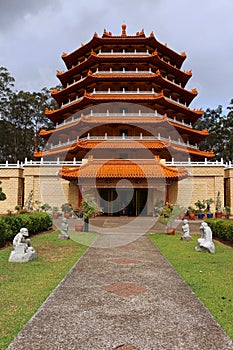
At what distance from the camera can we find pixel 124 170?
75.3 ft

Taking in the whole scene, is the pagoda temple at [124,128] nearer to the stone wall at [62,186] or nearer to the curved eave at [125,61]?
the curved eave at [125,61]

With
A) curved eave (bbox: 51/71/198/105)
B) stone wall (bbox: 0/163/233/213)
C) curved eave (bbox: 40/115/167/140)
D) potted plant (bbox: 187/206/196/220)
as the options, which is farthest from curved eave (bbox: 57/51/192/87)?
potted plant (bbox: 187/206/196/220)

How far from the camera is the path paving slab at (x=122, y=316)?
3615 mm

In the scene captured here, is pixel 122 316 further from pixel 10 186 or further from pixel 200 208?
pixel 10 186

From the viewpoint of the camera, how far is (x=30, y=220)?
13.7 metres

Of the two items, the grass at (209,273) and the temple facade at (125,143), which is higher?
the temple facade at (125,143)

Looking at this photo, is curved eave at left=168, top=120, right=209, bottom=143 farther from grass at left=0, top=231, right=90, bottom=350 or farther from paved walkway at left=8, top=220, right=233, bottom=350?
paved walkway at left=8, top=220, right=233, bottom=350

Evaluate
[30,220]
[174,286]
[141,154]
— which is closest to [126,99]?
[141,154]

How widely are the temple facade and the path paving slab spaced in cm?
1569

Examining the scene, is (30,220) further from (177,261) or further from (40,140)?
(40,140)

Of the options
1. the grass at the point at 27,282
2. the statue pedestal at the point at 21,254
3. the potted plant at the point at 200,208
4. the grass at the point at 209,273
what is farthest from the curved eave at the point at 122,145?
the statue pedestal at the point at 21,254

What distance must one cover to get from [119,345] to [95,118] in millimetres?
22924

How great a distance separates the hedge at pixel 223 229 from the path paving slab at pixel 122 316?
18.8ft

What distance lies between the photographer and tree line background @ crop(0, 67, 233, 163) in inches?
1784
